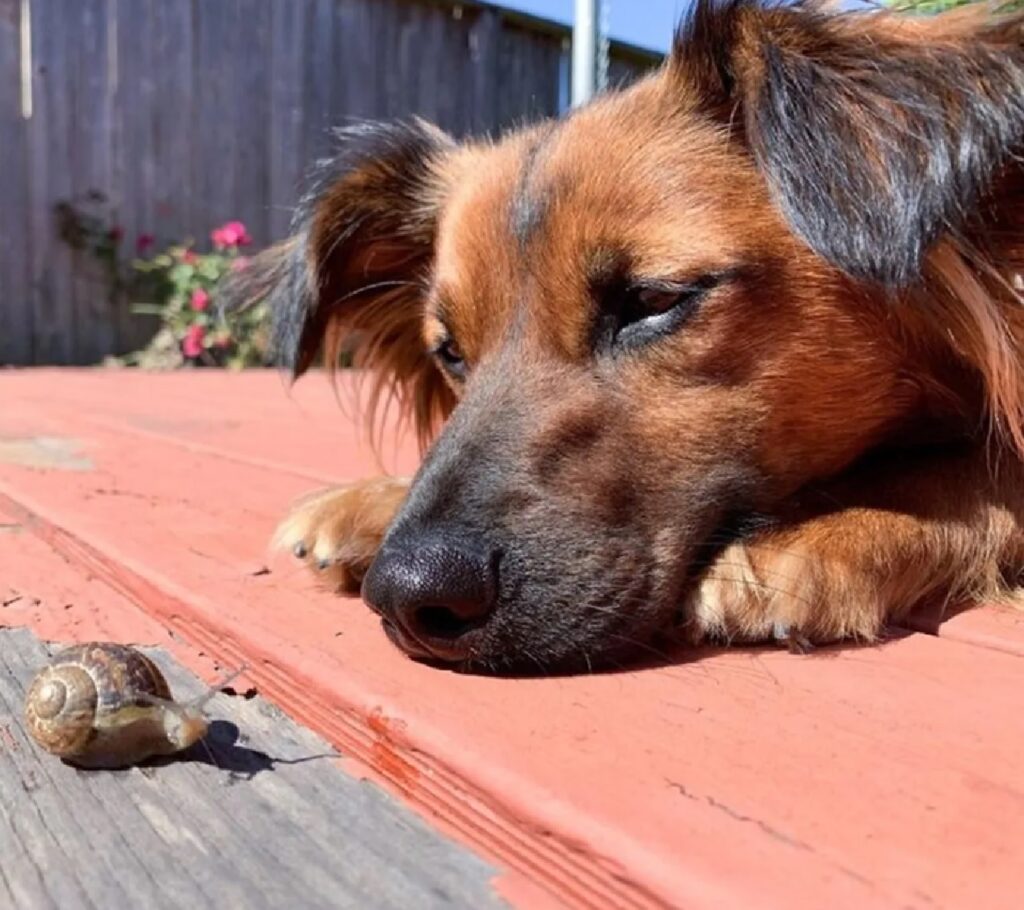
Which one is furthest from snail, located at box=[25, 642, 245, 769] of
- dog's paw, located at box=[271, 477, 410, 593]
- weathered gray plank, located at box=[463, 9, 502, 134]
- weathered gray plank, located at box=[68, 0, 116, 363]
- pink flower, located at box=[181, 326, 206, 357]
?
weathered gray plank, located at box=[463, 9, 502, 134]

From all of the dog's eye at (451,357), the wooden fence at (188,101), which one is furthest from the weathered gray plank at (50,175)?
the dog's eye at (451,357)

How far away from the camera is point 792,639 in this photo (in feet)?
4.72

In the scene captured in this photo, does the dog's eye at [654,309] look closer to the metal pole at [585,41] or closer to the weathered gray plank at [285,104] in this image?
the metal pole at [585,41]

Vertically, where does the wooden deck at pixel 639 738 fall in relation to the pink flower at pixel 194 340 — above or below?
below

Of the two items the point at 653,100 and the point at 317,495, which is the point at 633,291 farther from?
the point at 317,495

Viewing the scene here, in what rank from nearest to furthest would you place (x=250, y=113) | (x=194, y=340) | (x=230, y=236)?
(x=194, y=340)
(x=230, y=236)
(x=250, y=113)

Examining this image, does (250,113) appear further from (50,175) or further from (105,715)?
(105,715)

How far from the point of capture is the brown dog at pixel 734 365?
151 centimetres

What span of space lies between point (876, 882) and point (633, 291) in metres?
1.14

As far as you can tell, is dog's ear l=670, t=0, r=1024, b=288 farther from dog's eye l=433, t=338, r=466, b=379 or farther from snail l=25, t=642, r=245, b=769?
snail l=25, t=642, r=245, b=769

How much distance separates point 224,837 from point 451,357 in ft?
4.89

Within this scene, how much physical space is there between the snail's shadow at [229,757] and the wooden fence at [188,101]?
6.93 meters

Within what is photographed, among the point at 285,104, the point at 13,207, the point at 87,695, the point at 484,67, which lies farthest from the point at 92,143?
the point at 87,695

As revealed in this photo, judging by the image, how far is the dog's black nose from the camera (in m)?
1.41
